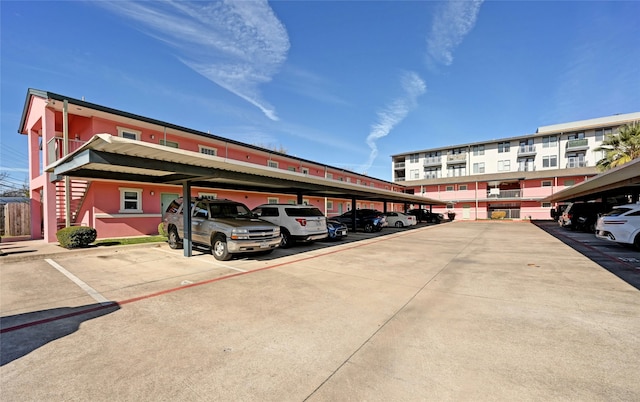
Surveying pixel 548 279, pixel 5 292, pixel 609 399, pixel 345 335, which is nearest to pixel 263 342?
pixel 345 335

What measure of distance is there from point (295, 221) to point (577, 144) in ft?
168

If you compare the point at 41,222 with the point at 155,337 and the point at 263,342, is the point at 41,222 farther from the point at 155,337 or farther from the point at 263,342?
the point at 263,342

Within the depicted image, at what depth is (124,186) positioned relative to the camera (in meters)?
14.5

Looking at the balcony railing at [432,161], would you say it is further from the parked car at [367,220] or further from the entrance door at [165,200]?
the entrance door at [165,200]

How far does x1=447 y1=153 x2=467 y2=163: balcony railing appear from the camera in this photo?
1986 inches

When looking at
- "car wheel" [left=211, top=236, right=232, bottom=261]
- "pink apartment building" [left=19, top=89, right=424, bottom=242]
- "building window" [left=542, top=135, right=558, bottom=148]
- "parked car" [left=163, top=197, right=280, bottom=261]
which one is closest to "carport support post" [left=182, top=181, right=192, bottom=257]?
"parked car" [left=163, top=197, right=280, bottom=261]

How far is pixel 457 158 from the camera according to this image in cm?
5091

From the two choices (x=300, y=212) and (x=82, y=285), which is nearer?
(x=82, y=285)

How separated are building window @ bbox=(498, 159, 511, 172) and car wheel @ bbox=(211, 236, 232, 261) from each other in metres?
51.9

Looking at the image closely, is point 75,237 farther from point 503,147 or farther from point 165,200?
point 503,147

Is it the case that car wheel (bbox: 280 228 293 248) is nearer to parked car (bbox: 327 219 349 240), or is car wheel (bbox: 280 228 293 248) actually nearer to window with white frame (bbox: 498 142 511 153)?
parked car (bbox: 327 219 349 240)

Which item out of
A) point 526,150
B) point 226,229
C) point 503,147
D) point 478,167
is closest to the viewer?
point 226,229

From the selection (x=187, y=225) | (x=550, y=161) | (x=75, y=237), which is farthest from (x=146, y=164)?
(x=550, y=161)

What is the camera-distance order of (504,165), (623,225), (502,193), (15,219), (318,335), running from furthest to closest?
(504,165)
(502,193)
(15,219)
(623,225)
(318,335)
